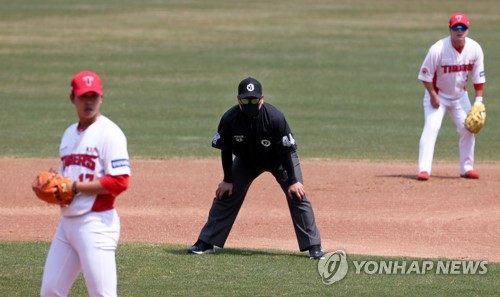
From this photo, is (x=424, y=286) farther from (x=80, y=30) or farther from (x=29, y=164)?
(x=80, y=30)

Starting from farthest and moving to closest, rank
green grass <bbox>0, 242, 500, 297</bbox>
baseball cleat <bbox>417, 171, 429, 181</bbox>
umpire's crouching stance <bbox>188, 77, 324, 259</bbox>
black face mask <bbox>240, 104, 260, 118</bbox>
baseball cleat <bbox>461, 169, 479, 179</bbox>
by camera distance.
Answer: baseball cleat <bbox>461, 169, 479, 179</bbox> → baseball cleat <bbox>417, 171, 429, 181</bbox> → umpire's crouching stance <bbox>188, 77, 324, 259</bbox> → black face mask <bbox>240, 104, 260, 118</bbox> → green grass <bbox>0, 242, 500, 297</bbox>

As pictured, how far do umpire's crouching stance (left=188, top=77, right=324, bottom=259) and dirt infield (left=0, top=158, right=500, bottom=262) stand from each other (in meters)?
0.75

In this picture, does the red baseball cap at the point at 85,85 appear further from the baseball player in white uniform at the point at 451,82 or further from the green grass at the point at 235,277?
the baseball player in white uniform at the point at 451,82

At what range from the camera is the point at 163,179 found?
43.5ft

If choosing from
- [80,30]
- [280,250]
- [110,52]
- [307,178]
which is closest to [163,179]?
[307,178]

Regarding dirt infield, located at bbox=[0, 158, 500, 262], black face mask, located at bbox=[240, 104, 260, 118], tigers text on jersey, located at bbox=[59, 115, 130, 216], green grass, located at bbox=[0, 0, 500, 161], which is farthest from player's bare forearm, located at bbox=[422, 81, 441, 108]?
tigers text on jersey, located at bbox=[59, 115, 130, 216]

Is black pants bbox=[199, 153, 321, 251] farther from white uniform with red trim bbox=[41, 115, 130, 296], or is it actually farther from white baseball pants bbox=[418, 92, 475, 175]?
white baseball pants bbox=[418, 92, 475, 175]

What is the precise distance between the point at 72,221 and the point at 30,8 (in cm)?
3005

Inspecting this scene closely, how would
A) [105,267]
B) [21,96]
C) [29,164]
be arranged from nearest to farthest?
[105,267]
[29,164]
[21,96]

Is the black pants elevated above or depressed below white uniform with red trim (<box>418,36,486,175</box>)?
below

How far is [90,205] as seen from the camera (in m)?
6.00

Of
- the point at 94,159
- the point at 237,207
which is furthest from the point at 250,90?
the point at 94,159

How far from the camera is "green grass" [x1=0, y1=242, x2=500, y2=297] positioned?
7.77m

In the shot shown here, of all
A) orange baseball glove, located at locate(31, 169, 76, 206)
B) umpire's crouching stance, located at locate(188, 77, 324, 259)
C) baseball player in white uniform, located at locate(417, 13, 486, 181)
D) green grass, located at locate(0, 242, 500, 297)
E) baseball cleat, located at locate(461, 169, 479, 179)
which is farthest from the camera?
baseball cleat, located at locate(461, 169, 479, 179)
